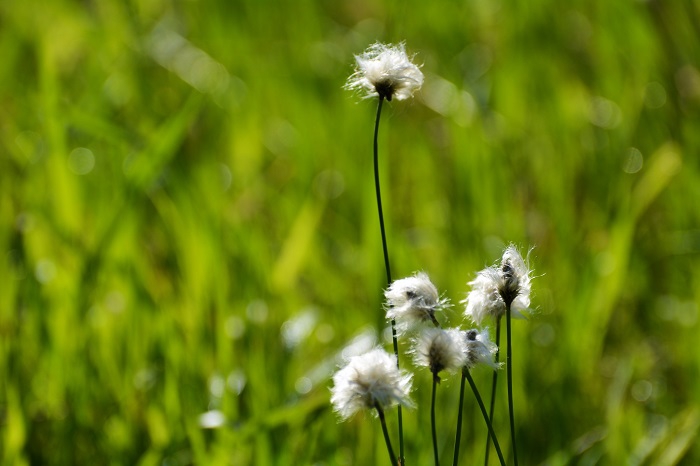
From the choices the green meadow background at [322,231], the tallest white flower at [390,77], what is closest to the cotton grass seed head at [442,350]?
the tallest white flower at [390,77]

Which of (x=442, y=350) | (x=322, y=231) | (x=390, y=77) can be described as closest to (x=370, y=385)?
(x=442, y=350)

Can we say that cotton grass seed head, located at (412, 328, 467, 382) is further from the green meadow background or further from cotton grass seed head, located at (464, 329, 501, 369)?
the green meadow background

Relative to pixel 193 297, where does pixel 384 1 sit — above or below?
above

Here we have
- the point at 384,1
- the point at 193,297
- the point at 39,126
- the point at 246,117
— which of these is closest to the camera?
the point at 193,297

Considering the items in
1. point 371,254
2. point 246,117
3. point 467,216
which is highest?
point 246,117

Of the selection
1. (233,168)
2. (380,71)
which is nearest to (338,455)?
(380,71)

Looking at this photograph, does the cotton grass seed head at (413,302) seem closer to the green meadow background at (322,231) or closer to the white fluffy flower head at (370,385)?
the white fluffy flower head at (370,385)

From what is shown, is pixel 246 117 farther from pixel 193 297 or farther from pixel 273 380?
pixel 273 380
